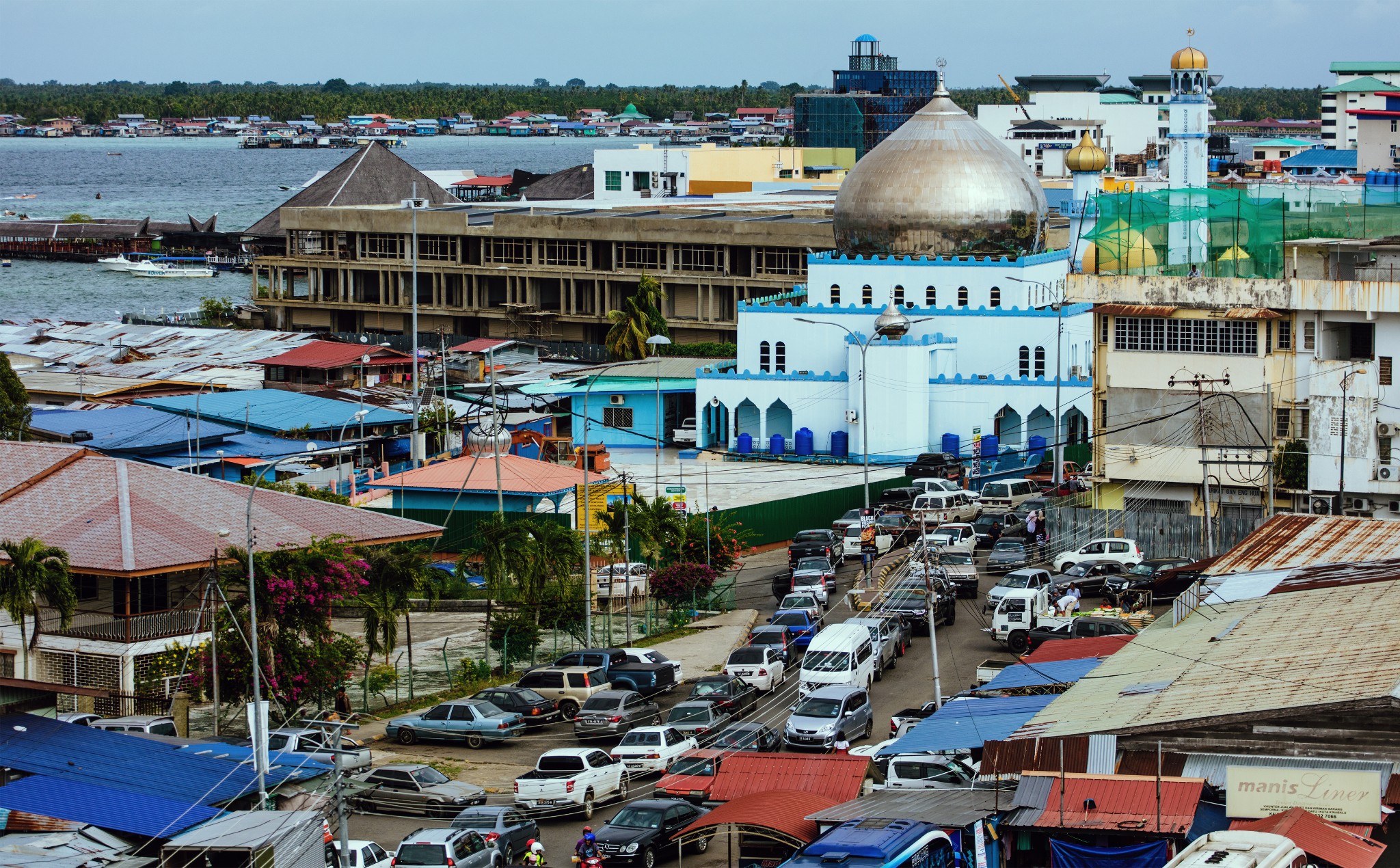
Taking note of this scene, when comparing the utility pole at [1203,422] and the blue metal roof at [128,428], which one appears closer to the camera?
the utility pole at [1203,422]

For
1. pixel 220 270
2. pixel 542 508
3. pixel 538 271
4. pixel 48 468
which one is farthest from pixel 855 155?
pixel 48 468

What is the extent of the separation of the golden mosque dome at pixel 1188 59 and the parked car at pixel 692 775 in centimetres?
6743

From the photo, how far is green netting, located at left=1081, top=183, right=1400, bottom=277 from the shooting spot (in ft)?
170

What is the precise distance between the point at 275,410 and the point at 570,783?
39000 mm

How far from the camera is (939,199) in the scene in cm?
7025

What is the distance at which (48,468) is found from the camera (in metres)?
39.5

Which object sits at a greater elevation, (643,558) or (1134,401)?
(1134,401)

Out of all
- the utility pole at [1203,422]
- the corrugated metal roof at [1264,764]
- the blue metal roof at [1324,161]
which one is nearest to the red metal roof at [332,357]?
the utility pole at [1203,422]

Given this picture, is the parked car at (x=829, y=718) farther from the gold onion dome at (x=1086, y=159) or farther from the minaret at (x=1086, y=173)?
the gold onion dome at (x=1086, y=159)

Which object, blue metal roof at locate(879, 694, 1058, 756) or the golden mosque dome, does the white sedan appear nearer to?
blue metal roof at locate(879, 694, 1058, 756)

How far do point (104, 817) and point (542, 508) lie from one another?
1051 inches

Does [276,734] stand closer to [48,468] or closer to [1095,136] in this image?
[48,468]

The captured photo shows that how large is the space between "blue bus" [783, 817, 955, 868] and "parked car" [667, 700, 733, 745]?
8.05 metres

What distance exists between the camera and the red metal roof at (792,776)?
27.3m
